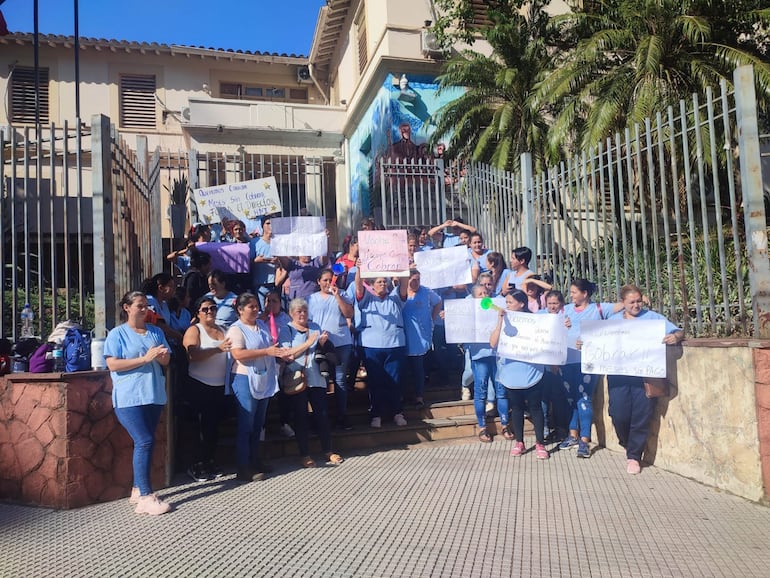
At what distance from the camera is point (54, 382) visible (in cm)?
502

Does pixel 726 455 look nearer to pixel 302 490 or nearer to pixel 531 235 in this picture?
pixel 302 490

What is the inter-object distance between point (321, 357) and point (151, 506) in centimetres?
215

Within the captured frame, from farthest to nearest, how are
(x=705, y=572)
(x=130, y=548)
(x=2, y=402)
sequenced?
(x=2, y=402) → (x=130, y=548) → (x=705, y=572)

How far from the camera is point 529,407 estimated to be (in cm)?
613

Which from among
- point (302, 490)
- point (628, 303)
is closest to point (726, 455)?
point (628, 303)

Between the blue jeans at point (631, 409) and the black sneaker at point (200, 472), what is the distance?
386cm

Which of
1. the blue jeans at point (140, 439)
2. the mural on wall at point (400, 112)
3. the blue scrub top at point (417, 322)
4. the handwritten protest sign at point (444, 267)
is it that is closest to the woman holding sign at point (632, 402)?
the handwritten protest sign at point (444, 267)

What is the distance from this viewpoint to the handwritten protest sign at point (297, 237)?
7.42 metres

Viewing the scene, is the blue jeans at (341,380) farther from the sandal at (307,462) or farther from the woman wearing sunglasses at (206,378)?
the woman wearing sunglasses at (206,378)

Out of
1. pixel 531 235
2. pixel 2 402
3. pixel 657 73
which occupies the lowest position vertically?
pixel 2 402

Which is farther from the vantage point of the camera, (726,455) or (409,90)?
(409,90)

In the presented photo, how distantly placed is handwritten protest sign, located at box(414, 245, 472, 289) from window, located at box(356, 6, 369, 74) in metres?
11.6

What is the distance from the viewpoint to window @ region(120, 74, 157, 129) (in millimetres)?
20406

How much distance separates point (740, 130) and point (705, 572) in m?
3.63
